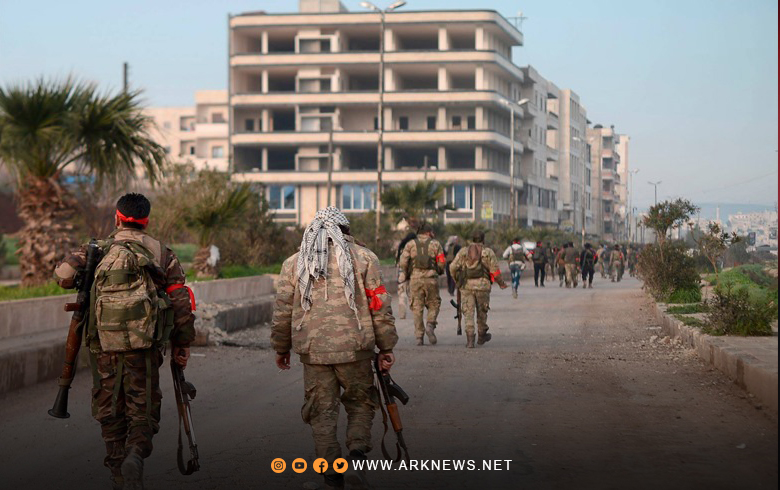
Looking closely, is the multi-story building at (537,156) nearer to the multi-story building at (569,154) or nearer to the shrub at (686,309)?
the multi-story building at (569,154)

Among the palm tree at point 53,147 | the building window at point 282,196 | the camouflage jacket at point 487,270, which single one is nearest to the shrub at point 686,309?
the camouflage jacket at point 487,270

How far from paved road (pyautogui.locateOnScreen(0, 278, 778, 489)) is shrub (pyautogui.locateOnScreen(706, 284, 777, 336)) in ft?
2.21

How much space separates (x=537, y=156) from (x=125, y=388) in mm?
95407

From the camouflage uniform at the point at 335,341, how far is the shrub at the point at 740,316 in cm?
833

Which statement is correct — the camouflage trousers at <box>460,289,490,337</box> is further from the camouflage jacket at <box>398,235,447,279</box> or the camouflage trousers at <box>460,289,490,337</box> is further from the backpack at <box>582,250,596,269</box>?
the backpack at <box>582,250,596,269</box>

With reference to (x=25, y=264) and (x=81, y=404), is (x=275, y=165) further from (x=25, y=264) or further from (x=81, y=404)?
(x=81, y=404)

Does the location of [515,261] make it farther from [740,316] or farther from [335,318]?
[335,318]

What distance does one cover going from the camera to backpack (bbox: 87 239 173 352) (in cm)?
600

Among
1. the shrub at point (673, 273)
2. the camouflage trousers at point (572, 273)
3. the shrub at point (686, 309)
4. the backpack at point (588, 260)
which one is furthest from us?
the backpack at point (588, 260)

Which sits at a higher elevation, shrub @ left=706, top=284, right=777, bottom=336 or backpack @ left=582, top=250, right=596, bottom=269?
backpack @ left=582, top=250, right=596, bottom=269

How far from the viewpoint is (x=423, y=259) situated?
15.4 meters

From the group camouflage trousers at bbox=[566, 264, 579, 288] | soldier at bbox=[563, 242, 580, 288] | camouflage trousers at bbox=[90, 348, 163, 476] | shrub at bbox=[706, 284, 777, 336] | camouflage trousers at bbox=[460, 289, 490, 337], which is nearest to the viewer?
camouflage trousers at bbox=[90, 348, 163, 476]

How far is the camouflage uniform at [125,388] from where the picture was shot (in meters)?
5.98

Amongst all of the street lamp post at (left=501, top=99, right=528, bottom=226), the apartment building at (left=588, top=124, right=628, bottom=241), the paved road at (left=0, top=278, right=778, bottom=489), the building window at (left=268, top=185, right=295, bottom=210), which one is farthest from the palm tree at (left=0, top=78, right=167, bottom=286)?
the apartment building at (left=588, top=124, right=628, bottom=241)
